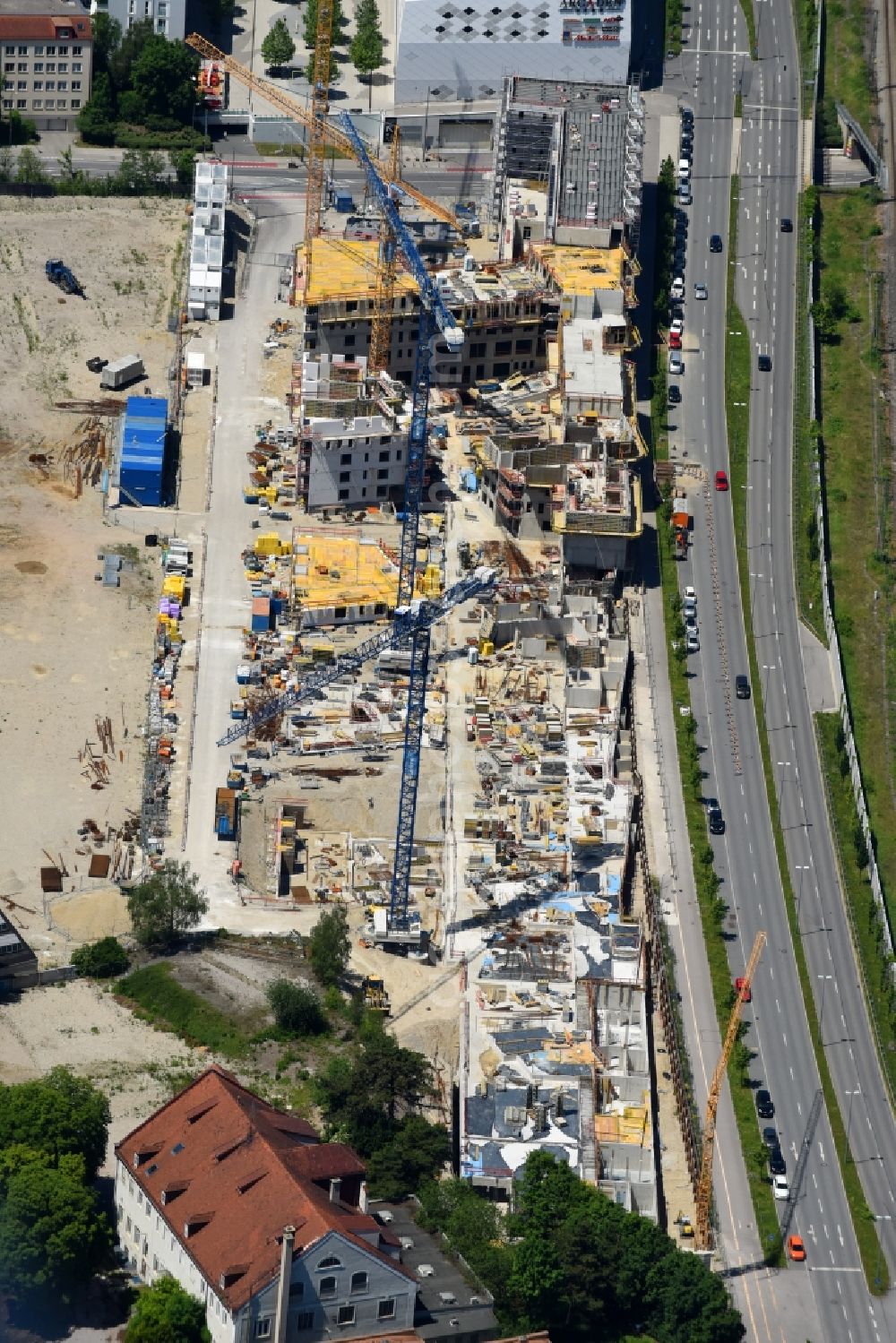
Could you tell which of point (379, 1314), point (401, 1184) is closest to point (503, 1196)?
point (401, 1184)

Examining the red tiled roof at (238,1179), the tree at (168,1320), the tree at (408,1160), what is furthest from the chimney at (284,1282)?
the tree at (408,1160)

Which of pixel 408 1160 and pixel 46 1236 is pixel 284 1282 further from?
pixel 408 1160

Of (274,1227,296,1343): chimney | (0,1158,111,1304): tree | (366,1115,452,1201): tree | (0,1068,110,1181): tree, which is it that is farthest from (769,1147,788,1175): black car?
(0,1158,111,1304): tree

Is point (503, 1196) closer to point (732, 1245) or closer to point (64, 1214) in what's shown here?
point (732, 1245)

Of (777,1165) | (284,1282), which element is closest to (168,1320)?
(284,1282)

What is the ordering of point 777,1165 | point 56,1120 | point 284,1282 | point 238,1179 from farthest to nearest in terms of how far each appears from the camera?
point 777,1165
point 56,1120
point 238,1179
point 284,1282

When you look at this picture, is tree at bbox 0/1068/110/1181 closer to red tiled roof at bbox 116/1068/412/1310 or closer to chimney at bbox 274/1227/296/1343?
red tiled roof at bbox 116/1068/412/1310

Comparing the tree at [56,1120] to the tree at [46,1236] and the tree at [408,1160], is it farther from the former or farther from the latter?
the tree at [408,1160]
